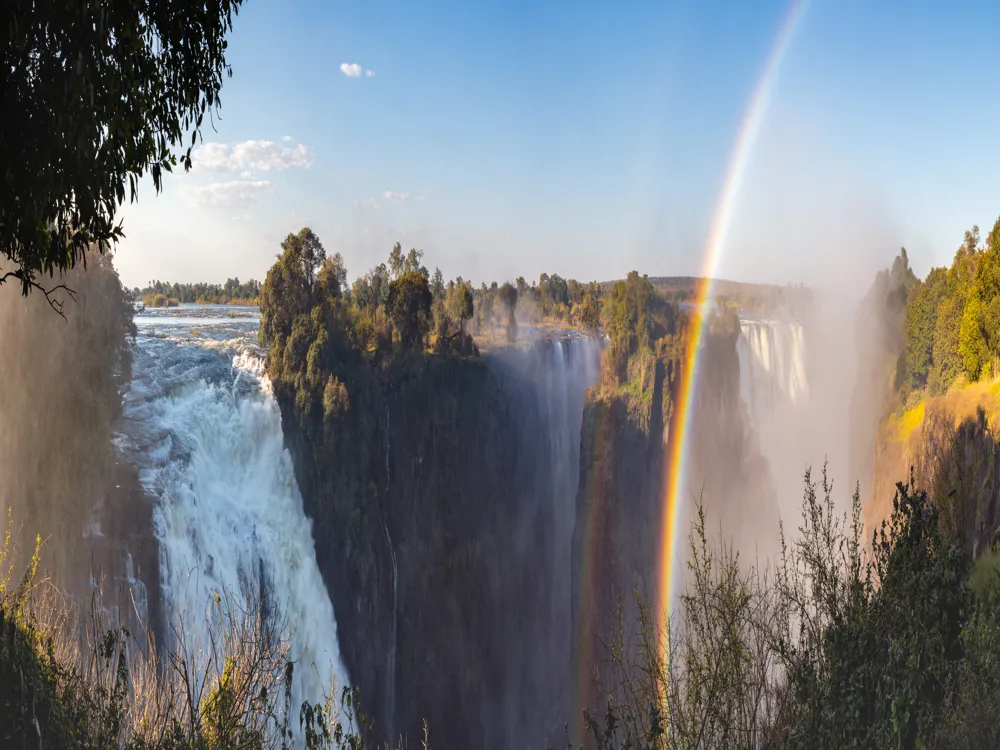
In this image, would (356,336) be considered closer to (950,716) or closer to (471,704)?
(471,704)

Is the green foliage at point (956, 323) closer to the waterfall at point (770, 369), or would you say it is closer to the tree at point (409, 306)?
the waterfall at point (770, 369)

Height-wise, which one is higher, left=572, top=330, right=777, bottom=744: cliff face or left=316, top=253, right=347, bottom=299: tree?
left=316, top=253, right=347, bottom=299: tree

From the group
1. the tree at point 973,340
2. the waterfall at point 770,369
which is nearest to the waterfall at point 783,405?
the waterfall at point 770,369

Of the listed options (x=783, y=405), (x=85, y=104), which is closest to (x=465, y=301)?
(x=85, y=104)

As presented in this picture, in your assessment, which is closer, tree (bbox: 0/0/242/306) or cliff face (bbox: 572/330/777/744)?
tree (bbox: 0/0/242/306)

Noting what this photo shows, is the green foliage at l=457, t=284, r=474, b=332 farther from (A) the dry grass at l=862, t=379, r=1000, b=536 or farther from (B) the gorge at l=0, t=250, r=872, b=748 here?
(A) the dry grass at l=862, t=379, r=1000, b=536

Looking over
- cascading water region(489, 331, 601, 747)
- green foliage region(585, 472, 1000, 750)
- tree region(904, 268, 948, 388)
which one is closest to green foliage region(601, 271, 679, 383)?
cascading water region(489, 331, 601, 747)
